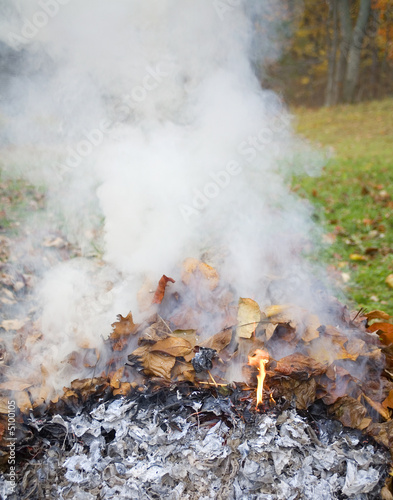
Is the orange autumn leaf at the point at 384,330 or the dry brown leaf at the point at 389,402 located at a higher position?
the orange autumn leaf at the point at 384,330

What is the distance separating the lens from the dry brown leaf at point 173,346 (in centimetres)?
257

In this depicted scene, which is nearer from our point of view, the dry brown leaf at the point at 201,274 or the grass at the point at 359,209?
the dry brown leaf at the point at 201,274

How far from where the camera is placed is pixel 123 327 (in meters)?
2.72

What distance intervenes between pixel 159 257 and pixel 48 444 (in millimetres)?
1582

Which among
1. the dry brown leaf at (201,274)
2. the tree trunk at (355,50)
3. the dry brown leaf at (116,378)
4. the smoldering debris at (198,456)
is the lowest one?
the smoldering debris at (198,456)

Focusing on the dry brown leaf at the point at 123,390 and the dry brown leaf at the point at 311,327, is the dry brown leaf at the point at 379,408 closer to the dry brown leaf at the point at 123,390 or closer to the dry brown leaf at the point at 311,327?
the dry brown leaf at the point at 311,327

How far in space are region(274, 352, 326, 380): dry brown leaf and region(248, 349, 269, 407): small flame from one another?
9 centimetres

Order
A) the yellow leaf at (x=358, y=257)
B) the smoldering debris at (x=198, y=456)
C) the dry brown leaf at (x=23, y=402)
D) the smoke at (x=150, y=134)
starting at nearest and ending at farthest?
1. the smoldering debris at (x=198, y=456)
2. the dry brown leaf at (x=23, y=402)
3. the smoke at (x=150, y=134)
4. the yellow leaf at (x=358, y=257)

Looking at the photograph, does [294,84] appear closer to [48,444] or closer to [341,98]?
[341,98]

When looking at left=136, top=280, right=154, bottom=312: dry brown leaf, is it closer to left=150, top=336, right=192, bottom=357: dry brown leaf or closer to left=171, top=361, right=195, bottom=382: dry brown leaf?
left=150, top=336, right=192, bottom=357: dry brown leaf

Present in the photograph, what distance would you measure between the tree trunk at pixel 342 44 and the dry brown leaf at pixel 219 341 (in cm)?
1911

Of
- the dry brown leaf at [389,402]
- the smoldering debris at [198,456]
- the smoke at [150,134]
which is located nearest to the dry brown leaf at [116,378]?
the smoldering debris at [198,456]

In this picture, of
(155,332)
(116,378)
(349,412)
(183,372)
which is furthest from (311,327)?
(116,378)

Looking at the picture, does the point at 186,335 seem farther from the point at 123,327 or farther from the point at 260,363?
the point at 260,363
